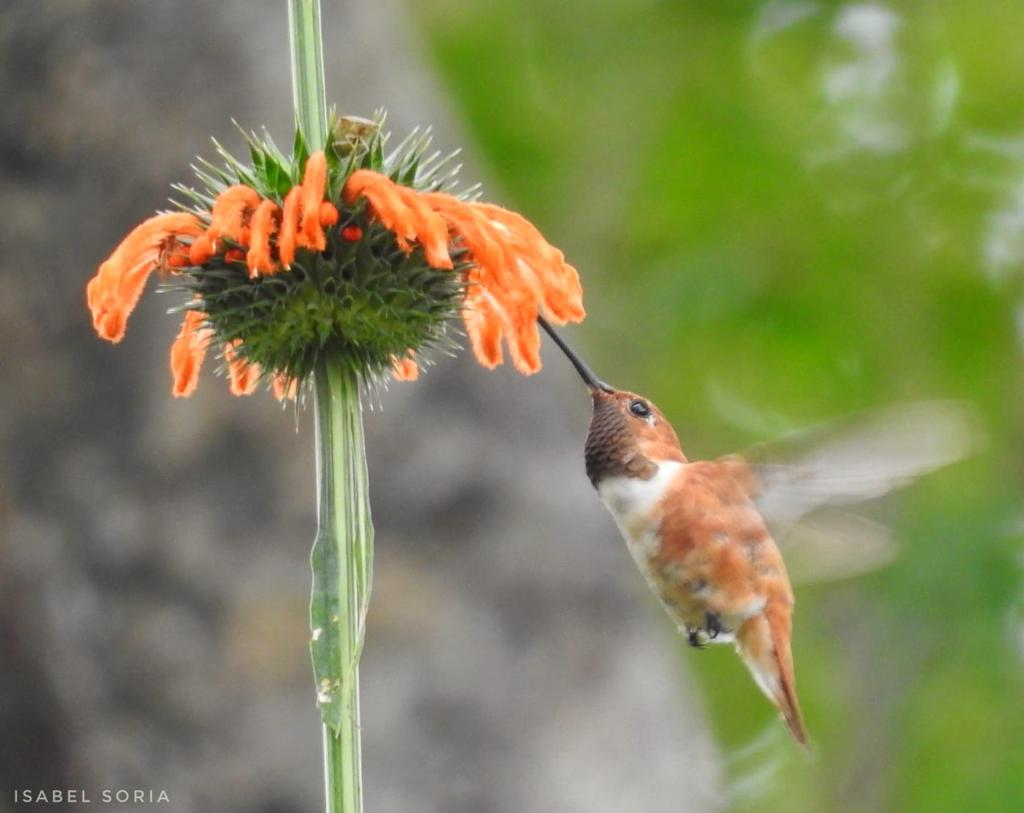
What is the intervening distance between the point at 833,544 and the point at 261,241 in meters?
1.45

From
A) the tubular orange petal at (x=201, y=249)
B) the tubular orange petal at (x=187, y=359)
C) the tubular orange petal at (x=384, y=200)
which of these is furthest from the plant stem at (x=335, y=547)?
the tubular orange petal at (x=187, y=359)

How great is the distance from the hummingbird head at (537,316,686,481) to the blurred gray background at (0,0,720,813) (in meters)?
2.67

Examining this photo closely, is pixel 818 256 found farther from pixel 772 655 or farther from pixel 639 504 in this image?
pixel 639 504

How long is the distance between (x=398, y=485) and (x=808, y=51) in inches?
139

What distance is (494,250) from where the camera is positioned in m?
2.43

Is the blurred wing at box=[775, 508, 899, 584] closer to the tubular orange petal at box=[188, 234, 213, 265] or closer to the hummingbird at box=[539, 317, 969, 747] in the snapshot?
the hummingbird at box=[539, 317, 969, 747]

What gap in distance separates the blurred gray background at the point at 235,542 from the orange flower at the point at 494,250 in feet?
10.4

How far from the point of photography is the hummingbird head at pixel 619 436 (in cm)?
312

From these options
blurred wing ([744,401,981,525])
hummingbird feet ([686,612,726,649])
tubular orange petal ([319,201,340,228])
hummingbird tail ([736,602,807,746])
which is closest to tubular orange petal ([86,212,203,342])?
tubular orange petal ([319,201,340,228])

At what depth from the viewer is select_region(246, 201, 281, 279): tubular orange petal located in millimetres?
2268

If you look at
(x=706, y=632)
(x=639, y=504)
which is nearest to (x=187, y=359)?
(x=639, y=504)

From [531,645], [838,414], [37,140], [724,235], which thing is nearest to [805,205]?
[724,235]

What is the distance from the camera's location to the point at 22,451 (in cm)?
595

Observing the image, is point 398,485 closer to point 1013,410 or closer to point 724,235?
point 724,235
